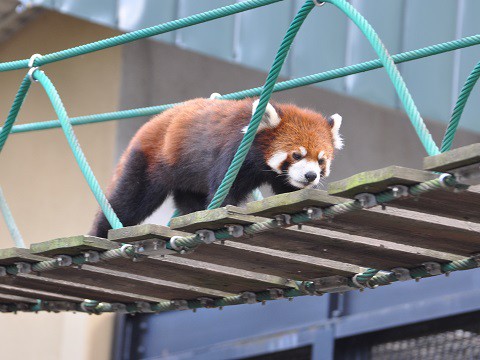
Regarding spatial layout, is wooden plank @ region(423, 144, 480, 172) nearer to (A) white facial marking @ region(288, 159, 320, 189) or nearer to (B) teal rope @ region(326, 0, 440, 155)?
(B) teal rope @ region(326, 0, 440, 155)

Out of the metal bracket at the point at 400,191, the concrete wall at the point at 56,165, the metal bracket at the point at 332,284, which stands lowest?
the metal bracket at the point at 400,191

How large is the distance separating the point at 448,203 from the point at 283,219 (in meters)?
0.70

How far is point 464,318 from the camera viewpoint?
8469mm

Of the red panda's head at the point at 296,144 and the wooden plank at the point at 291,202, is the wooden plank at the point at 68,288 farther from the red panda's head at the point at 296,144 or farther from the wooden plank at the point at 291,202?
the wooden plank at the point at 291,202

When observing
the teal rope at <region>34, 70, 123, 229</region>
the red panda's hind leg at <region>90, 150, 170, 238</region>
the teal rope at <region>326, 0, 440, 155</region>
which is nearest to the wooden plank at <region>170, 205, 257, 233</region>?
the teal rope at <region>326, 0, 440, 155</region>

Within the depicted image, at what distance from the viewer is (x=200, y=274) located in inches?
230

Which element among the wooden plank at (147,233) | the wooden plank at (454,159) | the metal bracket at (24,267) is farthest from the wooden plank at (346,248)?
the metal bracket at (24,267)

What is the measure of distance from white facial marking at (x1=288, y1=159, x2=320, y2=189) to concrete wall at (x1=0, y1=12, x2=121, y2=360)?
4804 millimetres

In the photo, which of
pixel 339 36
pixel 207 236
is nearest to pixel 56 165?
pixel 339 36

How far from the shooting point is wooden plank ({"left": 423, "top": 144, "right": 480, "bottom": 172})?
4.01 m

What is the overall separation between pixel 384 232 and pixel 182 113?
2.61 meters

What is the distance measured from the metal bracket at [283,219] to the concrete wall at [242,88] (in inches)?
257

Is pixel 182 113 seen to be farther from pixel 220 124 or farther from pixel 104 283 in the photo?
pixel 104 283

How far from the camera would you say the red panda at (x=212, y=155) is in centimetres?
664
